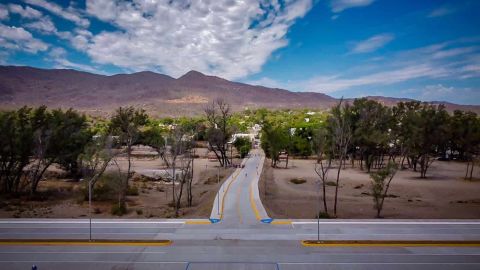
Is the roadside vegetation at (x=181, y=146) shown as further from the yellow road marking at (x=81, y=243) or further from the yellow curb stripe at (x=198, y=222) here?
the yellow road marking at (x=81, y=243)

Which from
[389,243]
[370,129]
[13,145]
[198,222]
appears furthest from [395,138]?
[13,145]

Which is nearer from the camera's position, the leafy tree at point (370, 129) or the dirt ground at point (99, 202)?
the dirt ground at point (99, 202)

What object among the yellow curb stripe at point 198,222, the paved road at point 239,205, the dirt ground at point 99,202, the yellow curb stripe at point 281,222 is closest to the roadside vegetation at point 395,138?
the paved road at point 239,205

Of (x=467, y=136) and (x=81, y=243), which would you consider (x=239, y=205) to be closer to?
(x=81, y=243)

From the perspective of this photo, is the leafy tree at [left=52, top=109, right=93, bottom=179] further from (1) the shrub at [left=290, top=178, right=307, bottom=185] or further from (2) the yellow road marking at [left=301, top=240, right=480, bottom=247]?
(2) the yellow road marking at [left=301, top=240, right=480, bottom=247]

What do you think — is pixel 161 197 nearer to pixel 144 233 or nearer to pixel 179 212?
pixel 179 212

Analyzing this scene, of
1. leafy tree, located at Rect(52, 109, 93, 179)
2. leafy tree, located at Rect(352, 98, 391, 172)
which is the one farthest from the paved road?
leafy tree, located at Rect(352, 98, 391, 172)

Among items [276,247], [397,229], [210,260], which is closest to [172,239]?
[210,260]
